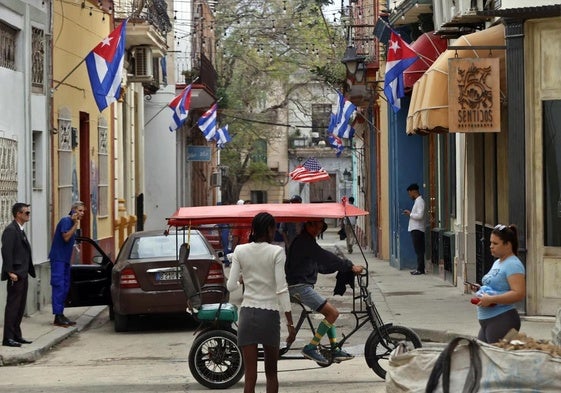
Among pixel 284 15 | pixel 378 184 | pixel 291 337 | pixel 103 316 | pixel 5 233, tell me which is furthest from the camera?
pixel 284 15

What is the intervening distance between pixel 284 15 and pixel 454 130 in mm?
36468

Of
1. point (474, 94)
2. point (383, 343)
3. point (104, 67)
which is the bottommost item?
point (383, 343)

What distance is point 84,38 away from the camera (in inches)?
1003

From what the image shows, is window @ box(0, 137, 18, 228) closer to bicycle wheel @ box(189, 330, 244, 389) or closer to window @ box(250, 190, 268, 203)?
bicycle wheel @ box(189, 330, 244, 389)

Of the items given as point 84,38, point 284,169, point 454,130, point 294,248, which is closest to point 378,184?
point 84,38

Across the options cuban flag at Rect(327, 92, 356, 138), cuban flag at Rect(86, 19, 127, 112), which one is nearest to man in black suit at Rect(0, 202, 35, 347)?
cuban flag at Rect(86, 19, 127, 112)

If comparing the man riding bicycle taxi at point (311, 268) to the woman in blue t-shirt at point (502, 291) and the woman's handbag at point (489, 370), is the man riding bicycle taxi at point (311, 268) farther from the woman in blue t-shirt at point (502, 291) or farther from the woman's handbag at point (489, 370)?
the woman's handbag at point (489, 370)

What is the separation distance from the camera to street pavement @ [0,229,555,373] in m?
15.0

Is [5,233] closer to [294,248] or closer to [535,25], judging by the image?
[294,248]

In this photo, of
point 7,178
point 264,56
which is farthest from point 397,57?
point 264,56

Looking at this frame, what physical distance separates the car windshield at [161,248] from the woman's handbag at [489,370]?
34.4 ft

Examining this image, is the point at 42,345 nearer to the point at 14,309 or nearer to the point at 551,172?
the point at 14,309

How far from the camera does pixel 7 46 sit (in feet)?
61.8

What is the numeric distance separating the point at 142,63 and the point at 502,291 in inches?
946
